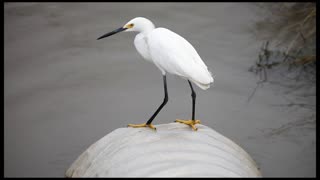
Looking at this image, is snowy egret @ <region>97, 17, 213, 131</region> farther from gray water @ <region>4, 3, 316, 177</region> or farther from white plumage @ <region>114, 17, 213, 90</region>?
gray water @ <region>4, 3, 316, 177</region>

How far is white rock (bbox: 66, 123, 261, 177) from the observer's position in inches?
131

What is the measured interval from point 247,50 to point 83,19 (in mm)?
2413

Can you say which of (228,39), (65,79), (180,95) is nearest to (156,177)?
(180,95)

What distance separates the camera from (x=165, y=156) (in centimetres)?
346

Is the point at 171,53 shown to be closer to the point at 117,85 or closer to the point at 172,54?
the point at 172,54

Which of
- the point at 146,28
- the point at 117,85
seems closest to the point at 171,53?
the point at 146,28

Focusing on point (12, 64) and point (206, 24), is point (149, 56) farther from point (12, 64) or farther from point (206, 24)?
point (206, 24)

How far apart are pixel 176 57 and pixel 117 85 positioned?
3.12m

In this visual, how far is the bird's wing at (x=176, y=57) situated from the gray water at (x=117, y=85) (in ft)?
6.57

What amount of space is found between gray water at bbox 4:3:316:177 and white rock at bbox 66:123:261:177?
1.55 meters

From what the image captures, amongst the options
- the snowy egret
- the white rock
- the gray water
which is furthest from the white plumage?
the gray water

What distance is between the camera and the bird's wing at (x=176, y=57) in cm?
365

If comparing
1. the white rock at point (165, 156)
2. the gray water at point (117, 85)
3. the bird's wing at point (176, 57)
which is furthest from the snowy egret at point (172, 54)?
the gray water at point (117, 85)

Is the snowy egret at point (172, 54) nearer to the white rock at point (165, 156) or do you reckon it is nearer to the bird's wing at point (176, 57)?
the bird's wing at point (176, 57)
